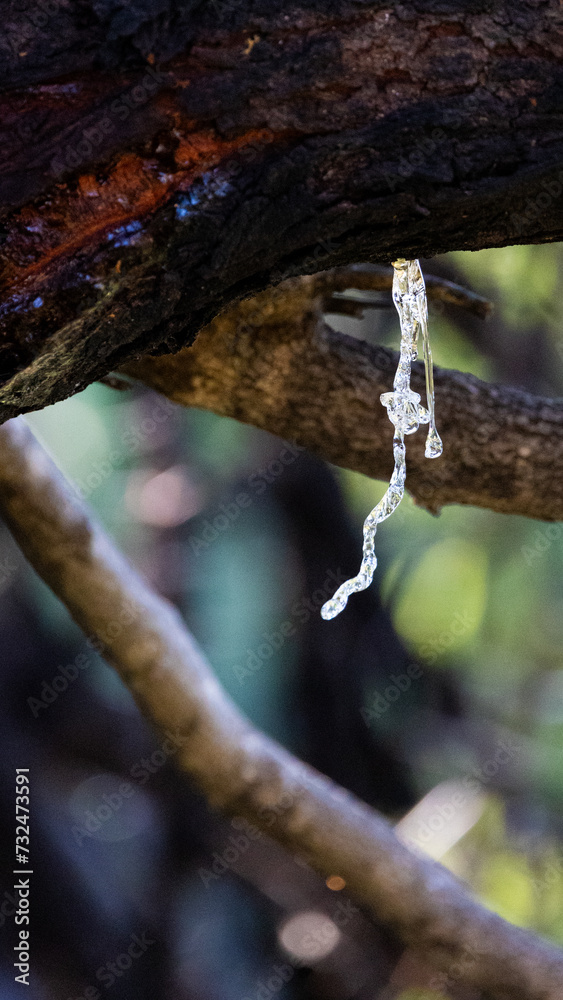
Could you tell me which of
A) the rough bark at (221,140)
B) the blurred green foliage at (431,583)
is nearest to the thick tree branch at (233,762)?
the rough bark at (221,140)

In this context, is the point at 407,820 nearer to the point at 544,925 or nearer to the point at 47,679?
the point at 544,925

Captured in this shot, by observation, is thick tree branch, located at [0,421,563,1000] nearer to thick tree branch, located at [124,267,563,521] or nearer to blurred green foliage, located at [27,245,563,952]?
thick tree branch, located at [124,267,563,521]

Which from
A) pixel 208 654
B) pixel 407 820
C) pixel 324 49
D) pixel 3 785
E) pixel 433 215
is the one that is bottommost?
pixel 407 820

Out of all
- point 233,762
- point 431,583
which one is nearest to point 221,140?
point 233,762

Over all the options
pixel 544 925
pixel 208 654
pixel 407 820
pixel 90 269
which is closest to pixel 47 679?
pixel 208 654

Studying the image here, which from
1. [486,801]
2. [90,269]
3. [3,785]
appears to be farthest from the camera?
[486,801]

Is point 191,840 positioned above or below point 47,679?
below

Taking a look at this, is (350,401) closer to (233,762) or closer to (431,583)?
(233,762)
